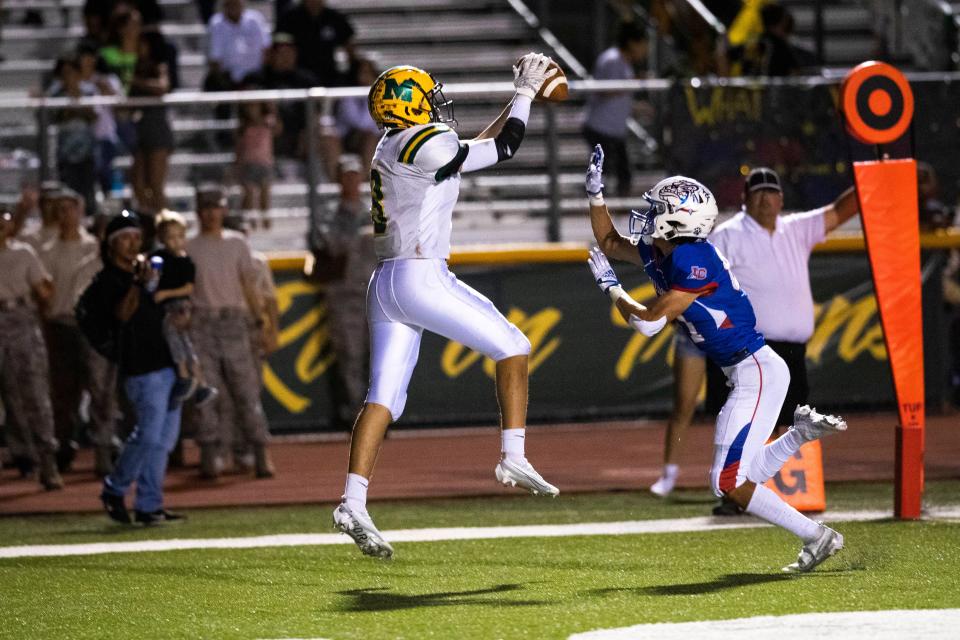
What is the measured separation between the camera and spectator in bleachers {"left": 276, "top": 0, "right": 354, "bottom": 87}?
16672 millimetres

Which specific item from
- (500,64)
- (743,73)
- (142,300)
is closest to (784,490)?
(142,300)

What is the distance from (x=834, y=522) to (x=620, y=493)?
6.54ft

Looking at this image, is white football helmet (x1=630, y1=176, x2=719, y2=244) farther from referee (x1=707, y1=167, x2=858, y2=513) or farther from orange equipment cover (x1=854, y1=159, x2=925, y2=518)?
referee (x1=707, y1=167, x2=858, y2=513)

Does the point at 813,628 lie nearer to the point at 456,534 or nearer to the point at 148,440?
the point at 456,534

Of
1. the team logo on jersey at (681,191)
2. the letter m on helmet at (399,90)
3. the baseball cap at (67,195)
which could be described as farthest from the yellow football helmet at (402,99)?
the baseball cap at (67,195)

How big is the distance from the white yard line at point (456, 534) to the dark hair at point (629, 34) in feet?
22.9

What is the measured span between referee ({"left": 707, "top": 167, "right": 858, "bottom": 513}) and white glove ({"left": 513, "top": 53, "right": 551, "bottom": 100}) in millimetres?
2282

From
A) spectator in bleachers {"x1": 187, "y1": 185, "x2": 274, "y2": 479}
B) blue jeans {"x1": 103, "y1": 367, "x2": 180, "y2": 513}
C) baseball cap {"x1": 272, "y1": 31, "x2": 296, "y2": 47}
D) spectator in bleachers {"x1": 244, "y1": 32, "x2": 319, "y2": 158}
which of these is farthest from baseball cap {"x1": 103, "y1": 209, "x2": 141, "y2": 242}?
baseball cap {"x1": 272, "y1": 31, "x2": 296, "y2": 47}

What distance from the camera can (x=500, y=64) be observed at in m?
19.0

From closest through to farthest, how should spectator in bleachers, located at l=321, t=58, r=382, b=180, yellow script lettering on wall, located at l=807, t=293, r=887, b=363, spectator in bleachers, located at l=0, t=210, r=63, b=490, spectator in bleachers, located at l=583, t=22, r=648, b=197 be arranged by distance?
spectator in bleachers, located at l=0, t=210, r=63, b=490 < spectator in bleachers, located at l=321, t=58, r=382, b=180 < spectator in bleachers, located at l=583, t=22, r=648, b=197 < yellow script lettering on wall, located at l=807, t=293, r=887, b=363

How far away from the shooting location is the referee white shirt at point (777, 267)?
380 inches

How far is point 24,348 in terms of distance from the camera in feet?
39.6

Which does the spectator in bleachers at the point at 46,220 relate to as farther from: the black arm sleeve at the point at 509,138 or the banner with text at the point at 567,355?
the black arm sleeve at the point at 509,138

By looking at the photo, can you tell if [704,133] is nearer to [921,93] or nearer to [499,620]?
[921,93]
